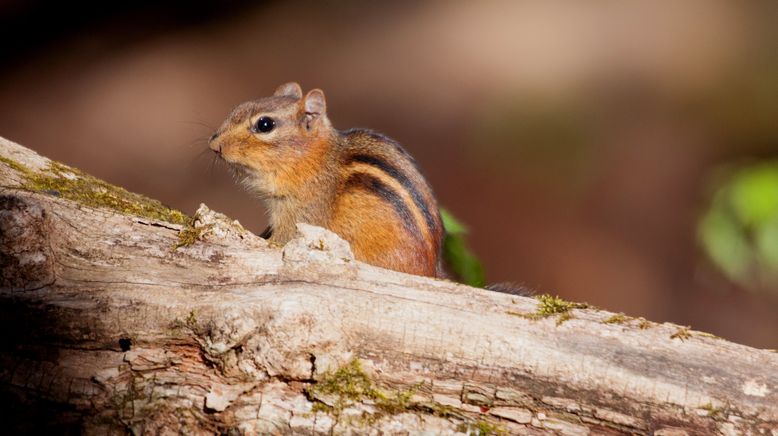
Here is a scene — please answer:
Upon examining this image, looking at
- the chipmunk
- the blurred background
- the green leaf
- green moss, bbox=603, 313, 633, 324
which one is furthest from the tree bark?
the blurred background

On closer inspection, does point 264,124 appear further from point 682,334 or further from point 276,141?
point 682,334

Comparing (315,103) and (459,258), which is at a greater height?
(315,103)

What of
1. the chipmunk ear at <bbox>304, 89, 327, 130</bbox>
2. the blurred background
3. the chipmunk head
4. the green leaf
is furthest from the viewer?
the blurred background

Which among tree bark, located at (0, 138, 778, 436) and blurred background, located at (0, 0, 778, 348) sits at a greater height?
blurred background, located at (0, 0, 778, 348)

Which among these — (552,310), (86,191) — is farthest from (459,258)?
(86,191)

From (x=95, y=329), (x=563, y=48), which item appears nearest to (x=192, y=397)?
(x=95, y=329)

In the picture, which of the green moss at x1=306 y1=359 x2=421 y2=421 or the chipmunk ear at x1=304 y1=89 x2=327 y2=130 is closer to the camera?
the green moss at x1=306 y1=359 x2=421 y2=421

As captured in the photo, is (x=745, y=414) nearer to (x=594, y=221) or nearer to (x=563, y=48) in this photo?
(x=594, y=221)

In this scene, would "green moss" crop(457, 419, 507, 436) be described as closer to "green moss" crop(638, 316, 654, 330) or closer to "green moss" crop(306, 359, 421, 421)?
"green moss" crop(306, 359, 421, 421)
